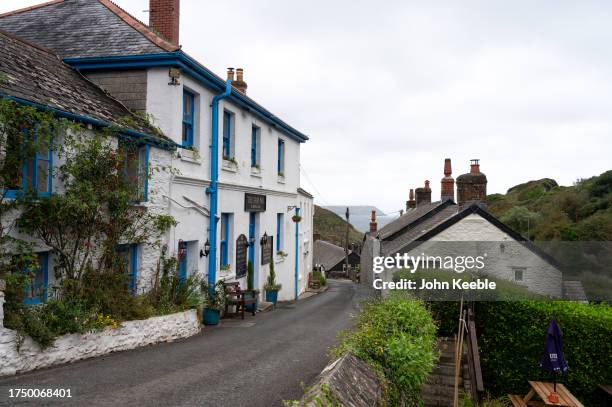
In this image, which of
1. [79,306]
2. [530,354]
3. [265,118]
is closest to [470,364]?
[530,354]

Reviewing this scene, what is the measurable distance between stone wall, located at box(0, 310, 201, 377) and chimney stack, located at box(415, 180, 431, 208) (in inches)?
1032

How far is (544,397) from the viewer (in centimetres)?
1000

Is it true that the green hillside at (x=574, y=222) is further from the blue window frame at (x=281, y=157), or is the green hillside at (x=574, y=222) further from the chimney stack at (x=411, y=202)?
the blue window frame at (x=281, y=157)

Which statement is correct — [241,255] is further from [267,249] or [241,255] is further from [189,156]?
[189,156]

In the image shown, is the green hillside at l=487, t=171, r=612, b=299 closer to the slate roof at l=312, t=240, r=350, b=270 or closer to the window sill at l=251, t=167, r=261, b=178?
the window sill at l=251, t=167, r=261, b=178

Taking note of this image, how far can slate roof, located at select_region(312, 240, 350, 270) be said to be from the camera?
6431 centimetres

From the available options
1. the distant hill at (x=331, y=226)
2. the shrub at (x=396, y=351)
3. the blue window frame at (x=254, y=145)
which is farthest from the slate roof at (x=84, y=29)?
the distant hill at (x=331, y=226)

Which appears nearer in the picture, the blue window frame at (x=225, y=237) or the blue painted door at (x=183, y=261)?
the blue painted door at (x=183, y=261)

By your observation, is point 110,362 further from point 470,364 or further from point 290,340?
point 470,364

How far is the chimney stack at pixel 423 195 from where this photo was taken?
35750 millimetres

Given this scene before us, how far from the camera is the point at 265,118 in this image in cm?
2011

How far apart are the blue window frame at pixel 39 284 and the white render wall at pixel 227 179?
12.2ft

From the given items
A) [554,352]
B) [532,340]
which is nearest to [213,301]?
[532,340]

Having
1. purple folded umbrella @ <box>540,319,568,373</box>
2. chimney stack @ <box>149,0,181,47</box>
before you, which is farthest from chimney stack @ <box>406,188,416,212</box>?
purple folded umbrella @ <box>540,319,568,373</box>
